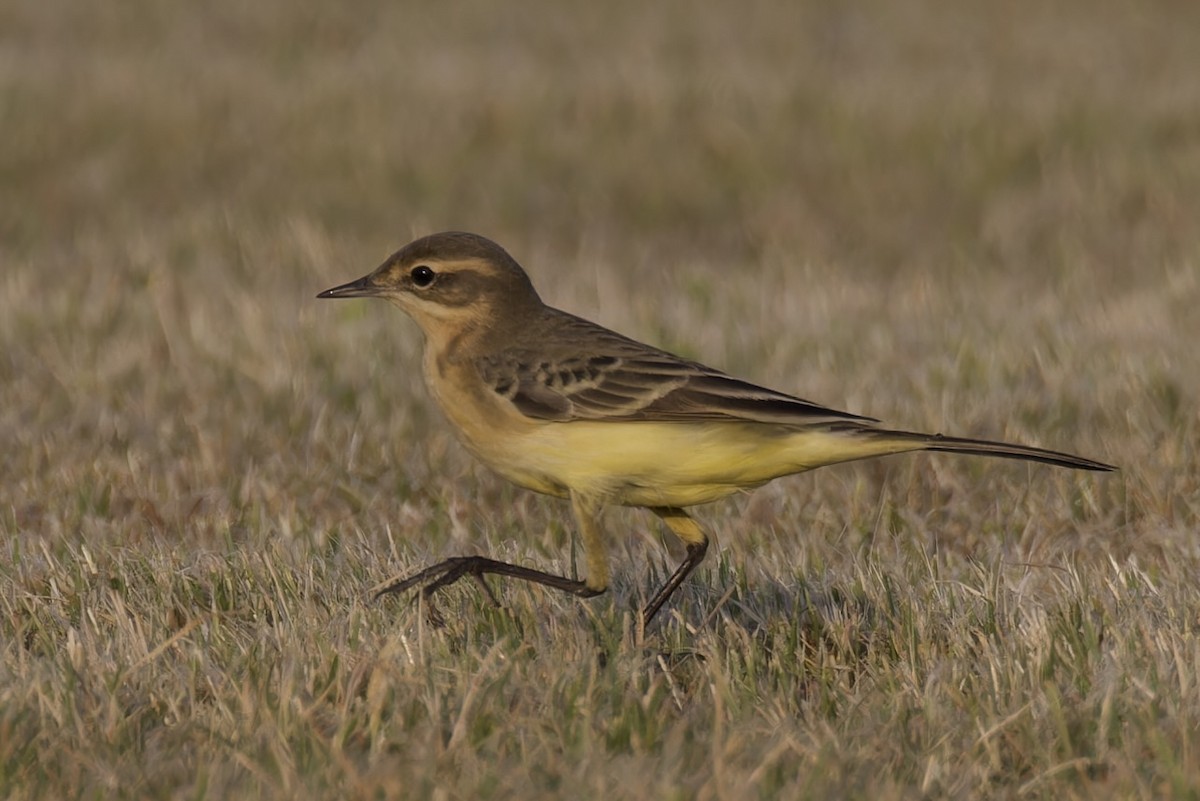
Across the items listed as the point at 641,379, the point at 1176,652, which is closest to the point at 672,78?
the point at 641,379

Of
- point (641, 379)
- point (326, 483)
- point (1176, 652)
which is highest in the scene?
point (641, 379)

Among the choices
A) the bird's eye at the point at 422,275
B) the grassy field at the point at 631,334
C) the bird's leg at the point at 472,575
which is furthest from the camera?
the bird's eye at the point at 422,275

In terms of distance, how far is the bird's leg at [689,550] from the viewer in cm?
515

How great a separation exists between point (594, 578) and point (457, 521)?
1.45 meters

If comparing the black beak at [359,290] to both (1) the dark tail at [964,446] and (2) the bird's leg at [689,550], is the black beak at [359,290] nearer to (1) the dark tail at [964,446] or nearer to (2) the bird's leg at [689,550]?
(2) the bird's leg at [689,550]

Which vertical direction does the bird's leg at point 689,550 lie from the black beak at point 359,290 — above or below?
below

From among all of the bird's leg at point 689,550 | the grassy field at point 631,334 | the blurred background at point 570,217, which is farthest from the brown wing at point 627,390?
the blurred background at point 570,217

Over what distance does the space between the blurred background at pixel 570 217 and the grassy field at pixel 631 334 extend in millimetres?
39

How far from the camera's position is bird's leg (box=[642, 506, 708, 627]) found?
5.15 m

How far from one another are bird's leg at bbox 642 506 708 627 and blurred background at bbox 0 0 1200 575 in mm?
1377

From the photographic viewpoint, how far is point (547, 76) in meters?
15.2

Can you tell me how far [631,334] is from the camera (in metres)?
9.12

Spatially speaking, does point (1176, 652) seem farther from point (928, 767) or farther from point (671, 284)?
point (671, 284)

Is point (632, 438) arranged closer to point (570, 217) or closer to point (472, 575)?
point (472, 575)
